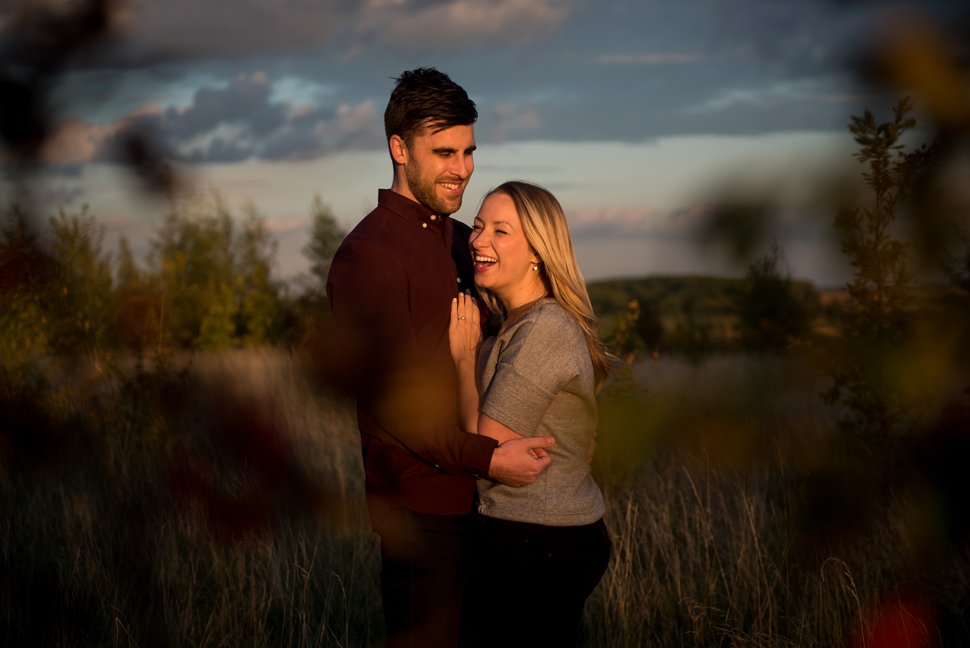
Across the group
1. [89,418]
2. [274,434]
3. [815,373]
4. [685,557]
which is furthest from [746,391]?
[89,418]

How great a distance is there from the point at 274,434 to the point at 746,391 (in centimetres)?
385

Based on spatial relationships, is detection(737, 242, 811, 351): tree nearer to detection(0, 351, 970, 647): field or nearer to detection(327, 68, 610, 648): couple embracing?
detection(0, 351, 970, 647): field

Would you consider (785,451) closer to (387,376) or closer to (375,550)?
(375,550)

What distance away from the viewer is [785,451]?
612 centimetres

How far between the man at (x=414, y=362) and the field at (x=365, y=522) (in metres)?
0.41

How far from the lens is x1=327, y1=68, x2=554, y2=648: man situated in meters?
2.70

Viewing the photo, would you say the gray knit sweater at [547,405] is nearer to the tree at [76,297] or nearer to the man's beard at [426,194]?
the man's beard at [426,194]

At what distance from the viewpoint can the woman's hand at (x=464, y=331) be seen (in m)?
2.76

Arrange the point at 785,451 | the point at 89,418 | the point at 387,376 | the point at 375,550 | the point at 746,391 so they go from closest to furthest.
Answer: the point at 387,376
the point at 375,550
the point at 785,451
the point at 746,391
the point at 89,418

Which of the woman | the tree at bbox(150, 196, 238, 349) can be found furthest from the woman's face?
the tree at bbox(150, 196, 238, 349)

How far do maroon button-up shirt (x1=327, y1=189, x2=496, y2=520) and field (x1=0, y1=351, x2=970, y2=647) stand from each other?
471mm

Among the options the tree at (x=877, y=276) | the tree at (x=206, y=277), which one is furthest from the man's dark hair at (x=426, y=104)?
the tree at (x=206, y=277)

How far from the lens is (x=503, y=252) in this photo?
2574 mm

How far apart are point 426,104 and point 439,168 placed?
0.22m
